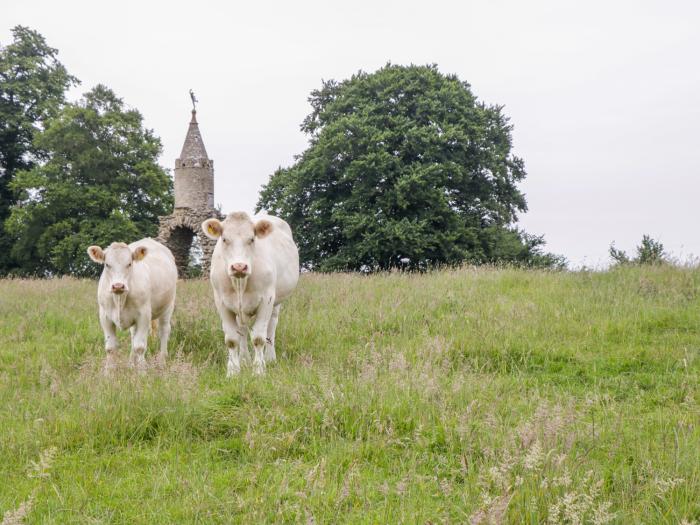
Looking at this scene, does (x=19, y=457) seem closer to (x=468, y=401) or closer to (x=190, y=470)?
(x=190, y=470)

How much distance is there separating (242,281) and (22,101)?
3424 cm

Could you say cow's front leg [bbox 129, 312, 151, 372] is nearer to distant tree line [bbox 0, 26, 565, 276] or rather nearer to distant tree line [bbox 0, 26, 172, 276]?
distant tree line [bbox 0, 26, 565, 276]

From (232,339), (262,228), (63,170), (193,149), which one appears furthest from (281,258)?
(63,170)

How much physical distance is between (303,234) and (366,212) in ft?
13.6

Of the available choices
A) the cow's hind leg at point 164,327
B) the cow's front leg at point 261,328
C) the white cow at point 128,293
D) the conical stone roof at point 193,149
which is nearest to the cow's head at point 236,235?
the cow's front leg at point 261,328

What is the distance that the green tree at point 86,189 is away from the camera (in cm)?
3078

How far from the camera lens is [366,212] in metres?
27.4

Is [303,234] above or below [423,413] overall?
above

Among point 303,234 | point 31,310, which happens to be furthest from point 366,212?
point 31,310

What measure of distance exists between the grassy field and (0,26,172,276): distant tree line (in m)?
24.4

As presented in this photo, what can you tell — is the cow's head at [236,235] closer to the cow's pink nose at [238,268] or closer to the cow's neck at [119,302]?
the cow's pink nose at [238,268]

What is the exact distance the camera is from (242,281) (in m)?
7.29

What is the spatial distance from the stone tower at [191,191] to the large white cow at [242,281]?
2126 cm

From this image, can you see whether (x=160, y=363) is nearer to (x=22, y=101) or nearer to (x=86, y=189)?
(x=86, y=189)
